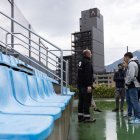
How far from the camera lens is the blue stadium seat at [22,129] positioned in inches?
39.9

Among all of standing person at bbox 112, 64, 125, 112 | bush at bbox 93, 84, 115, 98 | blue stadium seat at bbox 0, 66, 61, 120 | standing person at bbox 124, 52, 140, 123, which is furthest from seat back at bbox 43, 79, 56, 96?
bush at bbox 93, 84, 115, 98

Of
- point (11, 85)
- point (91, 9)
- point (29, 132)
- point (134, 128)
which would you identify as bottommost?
point (134, 128)

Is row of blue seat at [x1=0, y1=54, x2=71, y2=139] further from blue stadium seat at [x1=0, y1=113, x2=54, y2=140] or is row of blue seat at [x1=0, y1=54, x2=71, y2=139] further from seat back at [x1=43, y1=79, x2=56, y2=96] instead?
seat back at [x1=43, y1=79, x2=56, y2=96]

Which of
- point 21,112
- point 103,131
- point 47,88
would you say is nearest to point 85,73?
point 103,131

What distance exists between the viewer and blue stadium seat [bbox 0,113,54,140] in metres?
1.01

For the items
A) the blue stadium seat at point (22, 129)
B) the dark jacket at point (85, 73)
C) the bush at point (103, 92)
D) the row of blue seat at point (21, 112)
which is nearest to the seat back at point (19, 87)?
the row of blue seat at point (21, 112)

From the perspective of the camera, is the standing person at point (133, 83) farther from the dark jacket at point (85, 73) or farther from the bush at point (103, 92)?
the bush at point (103, 92)

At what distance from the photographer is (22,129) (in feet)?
3.68

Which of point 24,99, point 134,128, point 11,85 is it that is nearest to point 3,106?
point 11,85

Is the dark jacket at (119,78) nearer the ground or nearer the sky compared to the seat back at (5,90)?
nearer the sky

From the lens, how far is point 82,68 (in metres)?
6.86

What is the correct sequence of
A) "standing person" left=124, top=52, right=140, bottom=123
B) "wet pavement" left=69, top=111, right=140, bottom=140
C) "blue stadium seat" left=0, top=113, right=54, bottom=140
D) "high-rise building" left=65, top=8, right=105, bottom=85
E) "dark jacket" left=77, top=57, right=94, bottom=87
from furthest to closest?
"high-rise building" left=65, top=8, right=105, bottom=85 → "standing person" left=124, top=52, right=140, bottom=123 → "dark jacket" left=77, top=57, right=94, bottom=87 → "wet pavement" left=69, top=111, right=140, bottom=140 → "blue stadium seat" left=0, top=113, right=54, bottom=140

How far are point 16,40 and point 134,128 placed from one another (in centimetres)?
Answer: 403

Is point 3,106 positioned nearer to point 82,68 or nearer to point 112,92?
point 82,68
